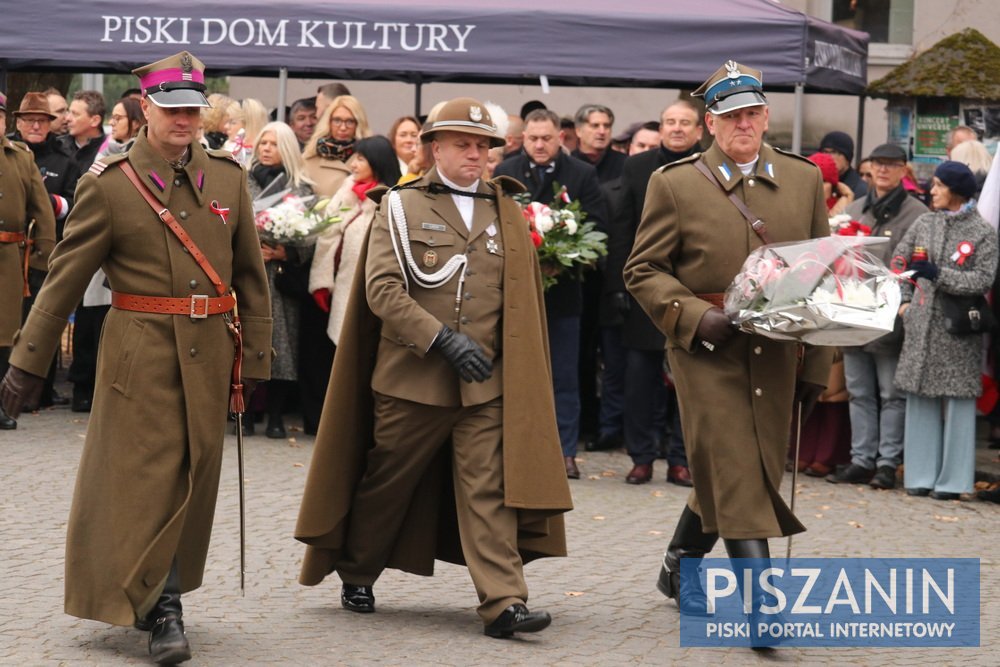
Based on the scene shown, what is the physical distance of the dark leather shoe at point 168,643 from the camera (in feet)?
19.4

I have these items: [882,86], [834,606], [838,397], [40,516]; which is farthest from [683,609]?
[882,86]

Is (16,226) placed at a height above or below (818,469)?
above

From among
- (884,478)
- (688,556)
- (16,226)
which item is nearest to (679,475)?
(884,478)

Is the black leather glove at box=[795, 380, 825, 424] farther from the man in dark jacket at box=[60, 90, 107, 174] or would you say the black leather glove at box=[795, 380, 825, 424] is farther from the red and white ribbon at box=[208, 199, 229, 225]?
the man in dark jacket at box=[60, 90, 107, 174]

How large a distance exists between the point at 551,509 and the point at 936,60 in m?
9.38

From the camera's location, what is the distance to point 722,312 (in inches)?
253

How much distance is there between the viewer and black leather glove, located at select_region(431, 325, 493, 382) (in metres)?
6.45

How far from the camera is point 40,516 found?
8750 mm

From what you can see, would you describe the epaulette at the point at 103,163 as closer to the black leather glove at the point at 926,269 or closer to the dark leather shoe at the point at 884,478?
the black leather glove at the point at 926,269

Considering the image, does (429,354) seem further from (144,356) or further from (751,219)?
(751,219)

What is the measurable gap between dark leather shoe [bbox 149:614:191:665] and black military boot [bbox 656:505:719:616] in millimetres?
2119

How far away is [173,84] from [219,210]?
1.63ft

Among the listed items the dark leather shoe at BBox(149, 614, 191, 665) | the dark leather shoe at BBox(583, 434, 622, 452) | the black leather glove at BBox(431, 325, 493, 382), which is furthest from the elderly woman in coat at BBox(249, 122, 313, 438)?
the dark leather shoe at BBox(149, 614, 191, 665)

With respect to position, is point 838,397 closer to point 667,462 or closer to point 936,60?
point 667,462
